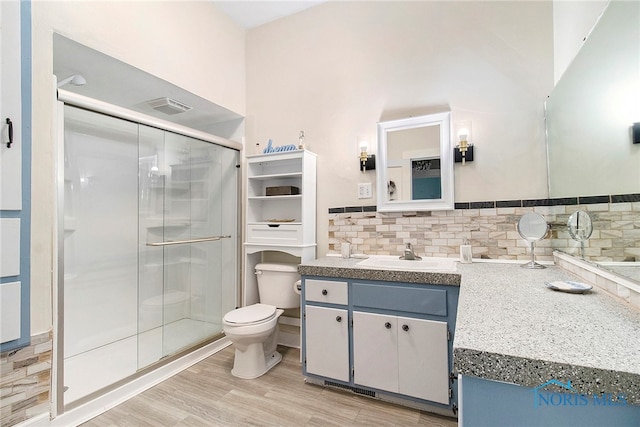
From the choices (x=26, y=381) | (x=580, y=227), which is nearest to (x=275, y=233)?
(x=26, y=381)

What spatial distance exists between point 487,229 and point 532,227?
0.26 m

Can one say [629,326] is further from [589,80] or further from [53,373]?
[53,373]

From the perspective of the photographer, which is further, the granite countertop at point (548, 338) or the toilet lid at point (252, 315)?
the toilet lid at point (252, 315)

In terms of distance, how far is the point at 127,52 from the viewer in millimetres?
1964

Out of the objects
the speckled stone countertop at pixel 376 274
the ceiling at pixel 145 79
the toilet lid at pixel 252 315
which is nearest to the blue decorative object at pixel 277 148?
the ceiling at pixel 145 79

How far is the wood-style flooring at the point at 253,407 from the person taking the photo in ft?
5.44

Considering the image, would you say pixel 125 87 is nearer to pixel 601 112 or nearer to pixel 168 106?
pixel 168 106

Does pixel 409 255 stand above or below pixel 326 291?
above

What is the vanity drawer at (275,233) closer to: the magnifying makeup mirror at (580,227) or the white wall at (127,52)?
the white wall at (127,52)

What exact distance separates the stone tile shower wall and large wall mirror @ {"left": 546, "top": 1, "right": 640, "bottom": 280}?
0.09 meters

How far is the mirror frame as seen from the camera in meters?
2.12

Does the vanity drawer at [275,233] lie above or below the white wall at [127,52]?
below

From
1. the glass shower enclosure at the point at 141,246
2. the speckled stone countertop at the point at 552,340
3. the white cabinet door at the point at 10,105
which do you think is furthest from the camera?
the glass shower enclosure at the point at 141,246

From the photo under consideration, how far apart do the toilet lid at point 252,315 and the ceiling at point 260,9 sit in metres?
2.66
